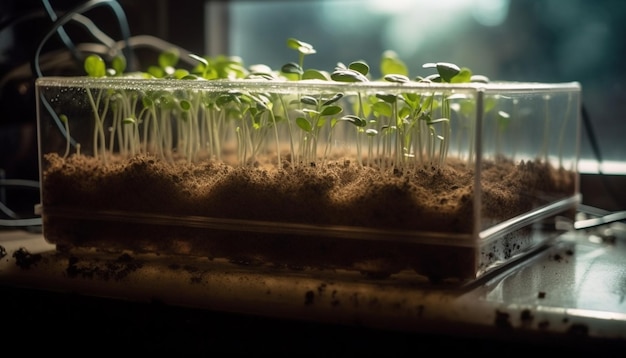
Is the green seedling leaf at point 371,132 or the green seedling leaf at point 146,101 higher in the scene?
the green seedling leaf at point 146,101

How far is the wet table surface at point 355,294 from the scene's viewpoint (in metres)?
0.82

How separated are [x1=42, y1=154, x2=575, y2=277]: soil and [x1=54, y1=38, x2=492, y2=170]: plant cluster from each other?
56mm

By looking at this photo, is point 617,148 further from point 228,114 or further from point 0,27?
point 0,27

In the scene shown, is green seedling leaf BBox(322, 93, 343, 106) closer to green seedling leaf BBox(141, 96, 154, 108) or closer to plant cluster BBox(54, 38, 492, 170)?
plant cluster BBox(54, 38, 492, 170)

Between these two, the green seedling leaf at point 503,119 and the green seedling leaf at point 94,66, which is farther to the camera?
the green seedling leaf at point 94,66

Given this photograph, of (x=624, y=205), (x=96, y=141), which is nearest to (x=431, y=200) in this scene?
(x=96, y=141)

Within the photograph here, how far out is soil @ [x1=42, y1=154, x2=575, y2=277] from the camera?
36.6 inches

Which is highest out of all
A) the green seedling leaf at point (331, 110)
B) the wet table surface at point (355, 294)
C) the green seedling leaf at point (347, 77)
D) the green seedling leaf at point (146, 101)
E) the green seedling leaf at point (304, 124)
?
the green seedling leaf at point (347, 77)

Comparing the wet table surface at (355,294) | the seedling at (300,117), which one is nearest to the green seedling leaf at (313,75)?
the seedling at (300,117)

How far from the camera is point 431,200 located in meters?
0.93

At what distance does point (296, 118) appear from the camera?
1.12 metres

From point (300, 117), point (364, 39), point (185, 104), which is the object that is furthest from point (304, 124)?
point (364, 39)

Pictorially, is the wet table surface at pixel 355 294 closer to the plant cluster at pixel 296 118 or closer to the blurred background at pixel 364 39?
the plant cluster at pixel 296 118

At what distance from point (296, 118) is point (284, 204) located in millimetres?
193
